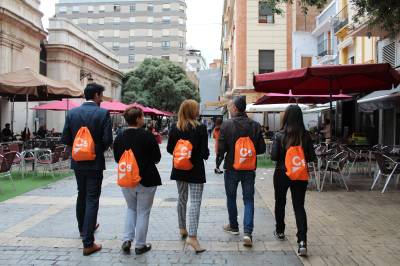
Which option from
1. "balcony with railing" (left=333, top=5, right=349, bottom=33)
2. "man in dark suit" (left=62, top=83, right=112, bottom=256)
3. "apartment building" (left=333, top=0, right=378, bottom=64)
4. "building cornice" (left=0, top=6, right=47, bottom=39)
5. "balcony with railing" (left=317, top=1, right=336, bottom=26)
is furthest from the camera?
"balcony with railing" (left=317, top=1, right=336, bottom=26)

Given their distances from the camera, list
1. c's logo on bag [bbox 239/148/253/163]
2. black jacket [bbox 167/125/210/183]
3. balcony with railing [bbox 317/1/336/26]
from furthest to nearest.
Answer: balcony with railing [bbox 317/1/336/26], c's logo on bag [bbox 239/148/253/163], black jacket [bbox 167/125/210/183]

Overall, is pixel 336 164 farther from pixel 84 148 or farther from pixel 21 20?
pixel 21 20

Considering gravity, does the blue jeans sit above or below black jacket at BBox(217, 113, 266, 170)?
below

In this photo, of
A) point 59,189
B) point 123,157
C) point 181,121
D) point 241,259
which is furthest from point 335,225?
point 59,189

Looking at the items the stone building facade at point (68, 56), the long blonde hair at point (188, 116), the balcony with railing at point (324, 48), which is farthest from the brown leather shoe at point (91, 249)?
the stone building facade at point (68, 56)

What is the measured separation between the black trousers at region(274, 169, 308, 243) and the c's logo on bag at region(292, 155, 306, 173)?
0.20m

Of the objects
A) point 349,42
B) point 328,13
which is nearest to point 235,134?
point 349,42

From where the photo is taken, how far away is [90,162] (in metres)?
5.41

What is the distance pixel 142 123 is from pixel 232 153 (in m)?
1.17

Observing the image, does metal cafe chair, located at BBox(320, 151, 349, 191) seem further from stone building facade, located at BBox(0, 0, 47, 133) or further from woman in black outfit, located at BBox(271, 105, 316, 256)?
stone building facade, located at BBox(0, 0, 47, 133)

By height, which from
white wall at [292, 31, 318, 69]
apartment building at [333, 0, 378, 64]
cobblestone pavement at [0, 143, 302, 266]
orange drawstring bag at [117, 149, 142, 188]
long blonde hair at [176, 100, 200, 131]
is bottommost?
cobblestone pavement at [0, 143, 302, 266]

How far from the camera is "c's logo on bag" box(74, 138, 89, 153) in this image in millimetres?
5324

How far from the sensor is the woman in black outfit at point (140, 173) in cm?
528

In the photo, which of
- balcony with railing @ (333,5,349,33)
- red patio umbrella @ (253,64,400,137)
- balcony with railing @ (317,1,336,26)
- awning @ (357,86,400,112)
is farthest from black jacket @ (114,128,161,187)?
balcony with railing @ (317,1,336,26)
